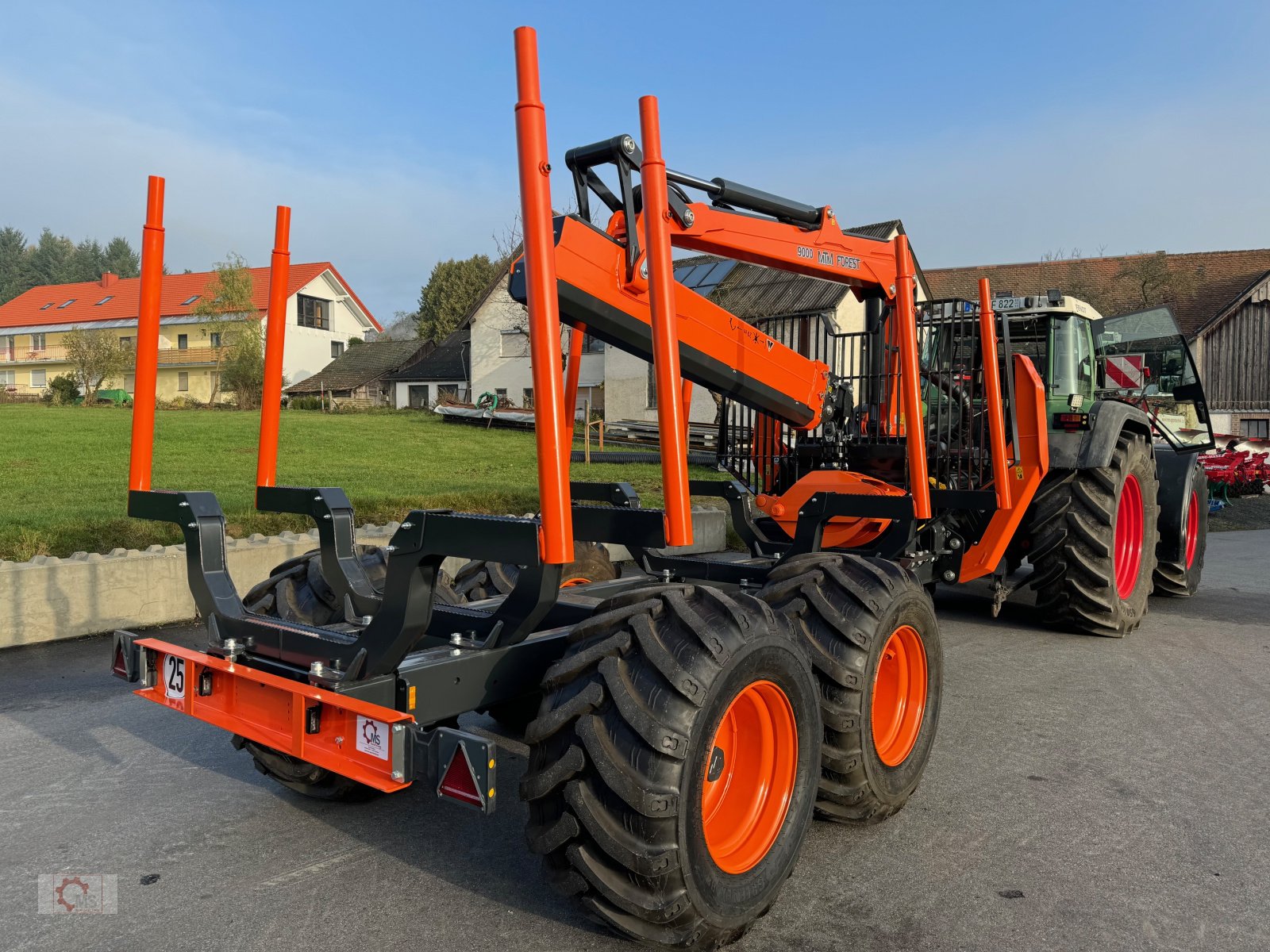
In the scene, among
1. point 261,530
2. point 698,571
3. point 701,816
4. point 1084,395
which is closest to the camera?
point 701,816

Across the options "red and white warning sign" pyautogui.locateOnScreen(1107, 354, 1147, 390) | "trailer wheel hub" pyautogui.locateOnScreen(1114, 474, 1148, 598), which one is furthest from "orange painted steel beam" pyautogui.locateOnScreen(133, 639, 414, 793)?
"red and white warning sign" pyautogui.locateOnScreen(1107, 354, 1147, 390)

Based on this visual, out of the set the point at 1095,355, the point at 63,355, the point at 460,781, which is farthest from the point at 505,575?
the point at 63,355

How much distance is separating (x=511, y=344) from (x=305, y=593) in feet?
116

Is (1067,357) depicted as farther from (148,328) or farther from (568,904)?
(148,328)

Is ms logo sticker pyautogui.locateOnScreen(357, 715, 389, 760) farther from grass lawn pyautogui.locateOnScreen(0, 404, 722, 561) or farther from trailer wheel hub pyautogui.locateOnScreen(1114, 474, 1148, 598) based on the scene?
trailer wheel hub pyautogui.locateOnScreen(1114, 474, 1148, 598)

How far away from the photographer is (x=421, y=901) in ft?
10.6

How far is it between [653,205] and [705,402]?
88.9 feet

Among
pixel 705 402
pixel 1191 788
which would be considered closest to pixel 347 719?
pixel 1191 788

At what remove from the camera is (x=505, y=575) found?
498 centimetres

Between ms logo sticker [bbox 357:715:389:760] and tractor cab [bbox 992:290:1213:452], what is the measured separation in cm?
558

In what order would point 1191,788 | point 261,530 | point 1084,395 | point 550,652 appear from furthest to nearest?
point 261,530, point 1084,395, point 1191,788, point 550,652

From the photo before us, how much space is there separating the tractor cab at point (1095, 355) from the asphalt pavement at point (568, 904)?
2942 mm

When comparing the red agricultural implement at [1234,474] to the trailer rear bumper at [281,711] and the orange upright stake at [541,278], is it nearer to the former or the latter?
the orange upright stake at [541,278]

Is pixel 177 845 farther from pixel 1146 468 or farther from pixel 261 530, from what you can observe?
pixel 1146 468
